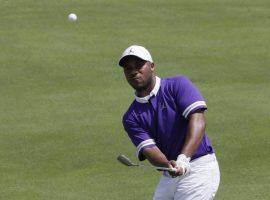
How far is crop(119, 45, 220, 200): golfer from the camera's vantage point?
8.64 m

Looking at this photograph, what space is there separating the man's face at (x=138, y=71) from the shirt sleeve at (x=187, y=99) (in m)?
0.35

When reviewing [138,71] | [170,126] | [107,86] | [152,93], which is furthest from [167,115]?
[107,86]

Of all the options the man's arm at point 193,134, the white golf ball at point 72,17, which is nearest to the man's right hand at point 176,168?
the man's arm at point 193,134

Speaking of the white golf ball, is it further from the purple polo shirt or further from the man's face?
the man's face

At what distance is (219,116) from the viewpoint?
58.1 feet

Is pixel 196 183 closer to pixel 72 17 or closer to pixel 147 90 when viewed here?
pixel 147 90

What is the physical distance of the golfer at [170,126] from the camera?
8.64 meters

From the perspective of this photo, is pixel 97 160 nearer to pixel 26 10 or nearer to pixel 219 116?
pixel 219 116

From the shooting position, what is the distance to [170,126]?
8852 millimetres

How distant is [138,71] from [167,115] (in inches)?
22.8

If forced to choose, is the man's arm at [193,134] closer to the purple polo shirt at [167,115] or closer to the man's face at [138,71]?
the purple polo shirt at [167,115]

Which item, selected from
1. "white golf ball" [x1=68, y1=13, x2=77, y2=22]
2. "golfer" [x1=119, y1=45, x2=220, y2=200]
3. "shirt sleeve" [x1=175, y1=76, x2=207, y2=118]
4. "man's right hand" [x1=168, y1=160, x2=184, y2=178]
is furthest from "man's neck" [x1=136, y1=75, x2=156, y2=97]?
"white golf ball" [x1=68, y1=13, x2=77, y2=22]

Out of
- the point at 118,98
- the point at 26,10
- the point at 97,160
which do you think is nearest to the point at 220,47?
the point at 118,98

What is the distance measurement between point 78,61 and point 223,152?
8.15 meters
